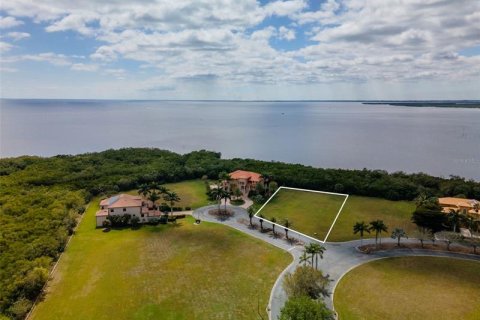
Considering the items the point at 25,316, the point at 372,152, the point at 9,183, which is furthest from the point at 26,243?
the point at 372,152

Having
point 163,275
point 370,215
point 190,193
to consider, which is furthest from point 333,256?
point 190,193

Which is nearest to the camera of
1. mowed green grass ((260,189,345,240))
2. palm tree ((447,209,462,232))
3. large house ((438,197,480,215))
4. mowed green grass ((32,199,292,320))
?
mowed green grass ((32,199,292,320))

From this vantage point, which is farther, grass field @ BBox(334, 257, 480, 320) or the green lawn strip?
the green lawn strip

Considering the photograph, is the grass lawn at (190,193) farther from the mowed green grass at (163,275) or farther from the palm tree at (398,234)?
the palm tree at (398,234)

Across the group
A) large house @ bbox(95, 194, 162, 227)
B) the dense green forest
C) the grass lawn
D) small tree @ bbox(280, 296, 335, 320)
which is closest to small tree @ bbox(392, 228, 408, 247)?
the dense green forest

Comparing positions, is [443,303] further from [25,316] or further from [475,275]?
[25,316]

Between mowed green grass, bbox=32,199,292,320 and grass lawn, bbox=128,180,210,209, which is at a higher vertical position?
grass lawn, bbox=128,180,210,209

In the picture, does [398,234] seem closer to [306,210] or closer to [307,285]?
[306,210]

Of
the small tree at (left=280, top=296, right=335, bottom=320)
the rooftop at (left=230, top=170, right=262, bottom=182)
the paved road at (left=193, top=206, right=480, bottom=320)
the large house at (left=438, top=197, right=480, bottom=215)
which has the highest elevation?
the rooftop at (left=230, top=170, right=262, bottom=182)

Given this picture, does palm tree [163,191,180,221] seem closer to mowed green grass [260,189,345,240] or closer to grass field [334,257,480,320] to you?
mowed green grass [260,189,345,240]
